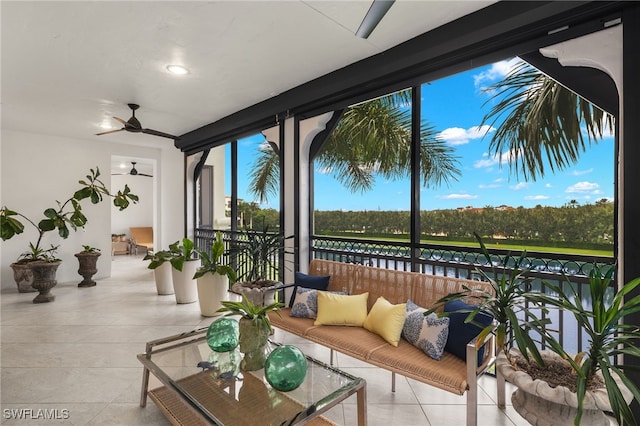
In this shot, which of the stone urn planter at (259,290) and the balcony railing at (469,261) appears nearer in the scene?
the balcony railing at (469,261)

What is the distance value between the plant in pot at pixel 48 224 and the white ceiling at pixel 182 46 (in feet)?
5.17

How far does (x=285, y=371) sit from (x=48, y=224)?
209 inches

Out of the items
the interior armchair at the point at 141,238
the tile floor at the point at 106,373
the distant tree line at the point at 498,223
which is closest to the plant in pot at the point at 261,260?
the tile floor at the point at 106,373

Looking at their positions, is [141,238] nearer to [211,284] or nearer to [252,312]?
[211,284]

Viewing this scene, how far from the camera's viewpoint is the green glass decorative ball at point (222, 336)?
2145 mm

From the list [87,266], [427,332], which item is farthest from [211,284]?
[87,266]

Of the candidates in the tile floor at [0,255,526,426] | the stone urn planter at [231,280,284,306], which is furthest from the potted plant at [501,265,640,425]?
the stone urn planter at [231,280,284,306]

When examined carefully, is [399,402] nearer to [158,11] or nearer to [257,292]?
[257,292]

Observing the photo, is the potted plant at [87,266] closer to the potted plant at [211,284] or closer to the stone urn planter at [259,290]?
the potted plant at [211,284]

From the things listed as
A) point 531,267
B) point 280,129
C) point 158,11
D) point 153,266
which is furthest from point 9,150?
point 531,267

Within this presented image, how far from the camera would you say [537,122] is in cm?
254

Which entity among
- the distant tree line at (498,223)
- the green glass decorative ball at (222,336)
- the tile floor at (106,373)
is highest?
the distant tree line at (498,223)

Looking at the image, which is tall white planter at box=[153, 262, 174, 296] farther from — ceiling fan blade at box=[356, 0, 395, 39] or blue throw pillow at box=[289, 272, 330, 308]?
ceiling fan blade at box=[356, 0, 395, 39]

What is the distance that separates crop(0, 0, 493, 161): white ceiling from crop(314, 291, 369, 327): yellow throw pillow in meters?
2.10
